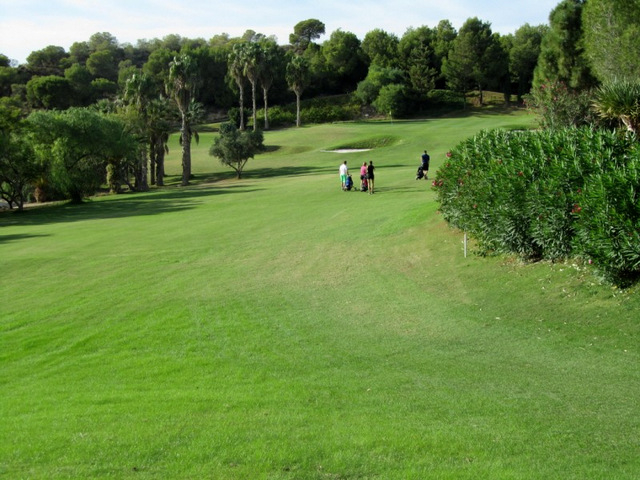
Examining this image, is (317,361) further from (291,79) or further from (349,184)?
(291,79)

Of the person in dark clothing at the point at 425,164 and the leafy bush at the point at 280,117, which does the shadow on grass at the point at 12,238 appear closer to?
the person in dark clothing at the point at 425,164

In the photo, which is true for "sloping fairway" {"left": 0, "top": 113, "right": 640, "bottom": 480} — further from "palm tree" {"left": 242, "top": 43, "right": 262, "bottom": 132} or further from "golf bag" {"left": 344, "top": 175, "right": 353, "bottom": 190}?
"palm tree" {"left": 242, "top": 43, "right": 262, "bottom": 132}

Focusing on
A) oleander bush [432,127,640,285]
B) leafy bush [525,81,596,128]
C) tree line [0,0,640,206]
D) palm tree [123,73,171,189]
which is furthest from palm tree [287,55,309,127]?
oleander bush [432,127,640,285]

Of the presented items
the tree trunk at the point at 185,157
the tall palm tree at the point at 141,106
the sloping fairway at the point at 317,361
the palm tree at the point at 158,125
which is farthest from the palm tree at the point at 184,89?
the sloping fairway at the point at 317,361

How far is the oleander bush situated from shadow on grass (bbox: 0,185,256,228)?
81.5ft

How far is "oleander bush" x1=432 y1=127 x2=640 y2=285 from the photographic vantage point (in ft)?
37.9

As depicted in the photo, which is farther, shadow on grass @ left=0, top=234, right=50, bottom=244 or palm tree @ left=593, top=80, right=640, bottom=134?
shadow on grass @ left=0, top=234, right=50, bottom=244

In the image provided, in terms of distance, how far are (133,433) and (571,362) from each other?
6.48 meters

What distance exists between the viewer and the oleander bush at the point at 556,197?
11.6 m

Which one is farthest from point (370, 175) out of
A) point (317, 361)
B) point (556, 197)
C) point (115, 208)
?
point (317, 361)

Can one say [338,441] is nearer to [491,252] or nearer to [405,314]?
[405,314]

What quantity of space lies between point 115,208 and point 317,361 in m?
36.8

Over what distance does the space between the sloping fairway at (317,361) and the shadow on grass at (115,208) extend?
50.1 feet

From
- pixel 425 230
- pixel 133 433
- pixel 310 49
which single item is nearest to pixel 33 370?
pixel 133 433
